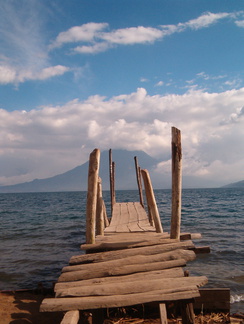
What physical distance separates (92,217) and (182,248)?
192 cm

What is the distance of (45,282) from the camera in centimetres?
832

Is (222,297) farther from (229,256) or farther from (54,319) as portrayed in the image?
(229,256)

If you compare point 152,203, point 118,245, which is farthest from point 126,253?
point 152,203

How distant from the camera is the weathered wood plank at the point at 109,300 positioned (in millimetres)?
3932

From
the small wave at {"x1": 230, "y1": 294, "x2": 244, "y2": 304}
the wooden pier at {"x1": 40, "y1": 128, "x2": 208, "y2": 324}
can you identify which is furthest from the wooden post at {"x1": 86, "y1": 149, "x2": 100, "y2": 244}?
the small wave at {"x1": 230, "y1": 294, "x2": 244, "y2": 304}

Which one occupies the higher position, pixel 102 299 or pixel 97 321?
pixel 102 299

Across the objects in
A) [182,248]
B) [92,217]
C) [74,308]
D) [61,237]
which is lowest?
[61,237]

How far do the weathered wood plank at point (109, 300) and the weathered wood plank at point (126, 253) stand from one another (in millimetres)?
1335

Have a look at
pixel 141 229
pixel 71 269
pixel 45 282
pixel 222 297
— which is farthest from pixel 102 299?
pixel 45 282

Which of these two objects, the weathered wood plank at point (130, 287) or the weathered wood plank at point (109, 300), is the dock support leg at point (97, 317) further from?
the weathered wood plank at point (109, 300)

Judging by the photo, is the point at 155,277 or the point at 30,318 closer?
the point at 155,277

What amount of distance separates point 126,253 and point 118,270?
66cm

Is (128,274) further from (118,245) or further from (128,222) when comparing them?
(128,222)

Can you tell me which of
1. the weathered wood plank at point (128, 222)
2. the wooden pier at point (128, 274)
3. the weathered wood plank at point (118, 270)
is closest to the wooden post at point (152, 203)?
the weathered wood plank at point (128, 222)
